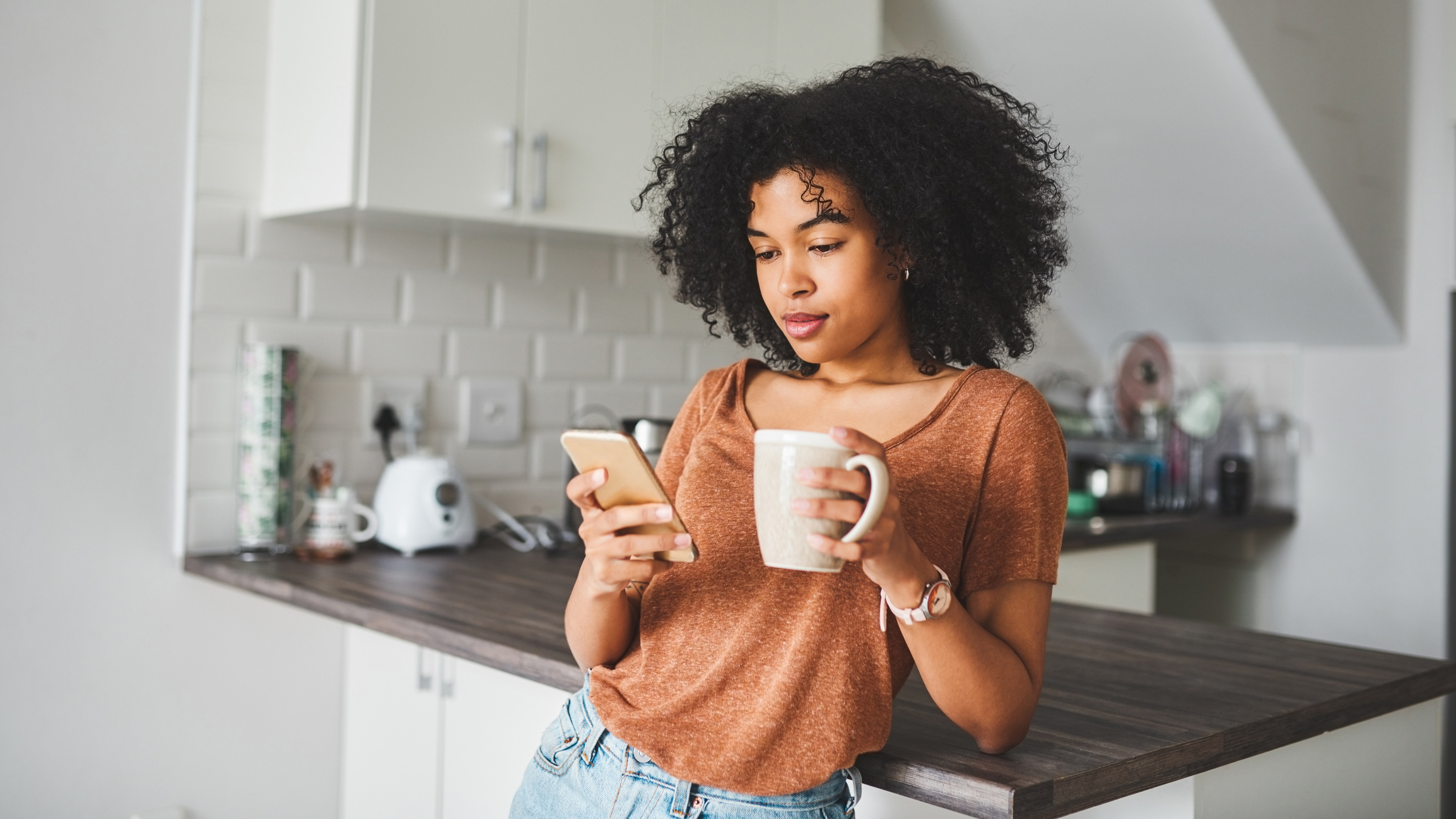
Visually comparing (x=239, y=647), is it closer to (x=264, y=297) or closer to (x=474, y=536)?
(x=474, y=536)

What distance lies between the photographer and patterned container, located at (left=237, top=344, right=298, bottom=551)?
2.09 metres

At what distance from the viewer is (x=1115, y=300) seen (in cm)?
339

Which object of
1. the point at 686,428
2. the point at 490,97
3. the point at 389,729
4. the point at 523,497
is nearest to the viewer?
the point at 686,428

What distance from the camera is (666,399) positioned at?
8.98 feet

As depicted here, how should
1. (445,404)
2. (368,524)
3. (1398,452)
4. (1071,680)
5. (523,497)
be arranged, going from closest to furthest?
(1071,680)
(368,524)
(445,404)
(523,497)
(1398,452)

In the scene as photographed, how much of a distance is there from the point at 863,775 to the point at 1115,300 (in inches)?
102

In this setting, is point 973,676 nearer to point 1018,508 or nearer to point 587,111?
point 1018,508

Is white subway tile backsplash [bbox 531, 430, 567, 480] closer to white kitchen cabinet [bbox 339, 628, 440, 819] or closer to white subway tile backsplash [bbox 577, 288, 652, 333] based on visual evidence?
white subway tile backsplash [bbox 577, 288, 652, 333]

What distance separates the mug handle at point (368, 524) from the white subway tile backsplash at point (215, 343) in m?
0.32

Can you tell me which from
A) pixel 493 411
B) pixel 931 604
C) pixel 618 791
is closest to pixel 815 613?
pixel 931 604

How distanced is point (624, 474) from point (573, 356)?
1.67m

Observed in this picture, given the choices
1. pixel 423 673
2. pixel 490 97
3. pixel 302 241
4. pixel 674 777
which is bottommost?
pixel 423 673

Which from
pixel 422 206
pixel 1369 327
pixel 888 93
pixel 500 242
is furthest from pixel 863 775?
pixel 1369 327

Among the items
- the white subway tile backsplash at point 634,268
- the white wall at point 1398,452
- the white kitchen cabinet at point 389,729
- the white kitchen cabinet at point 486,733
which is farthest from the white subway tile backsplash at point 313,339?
the white wall at point 1398,452
